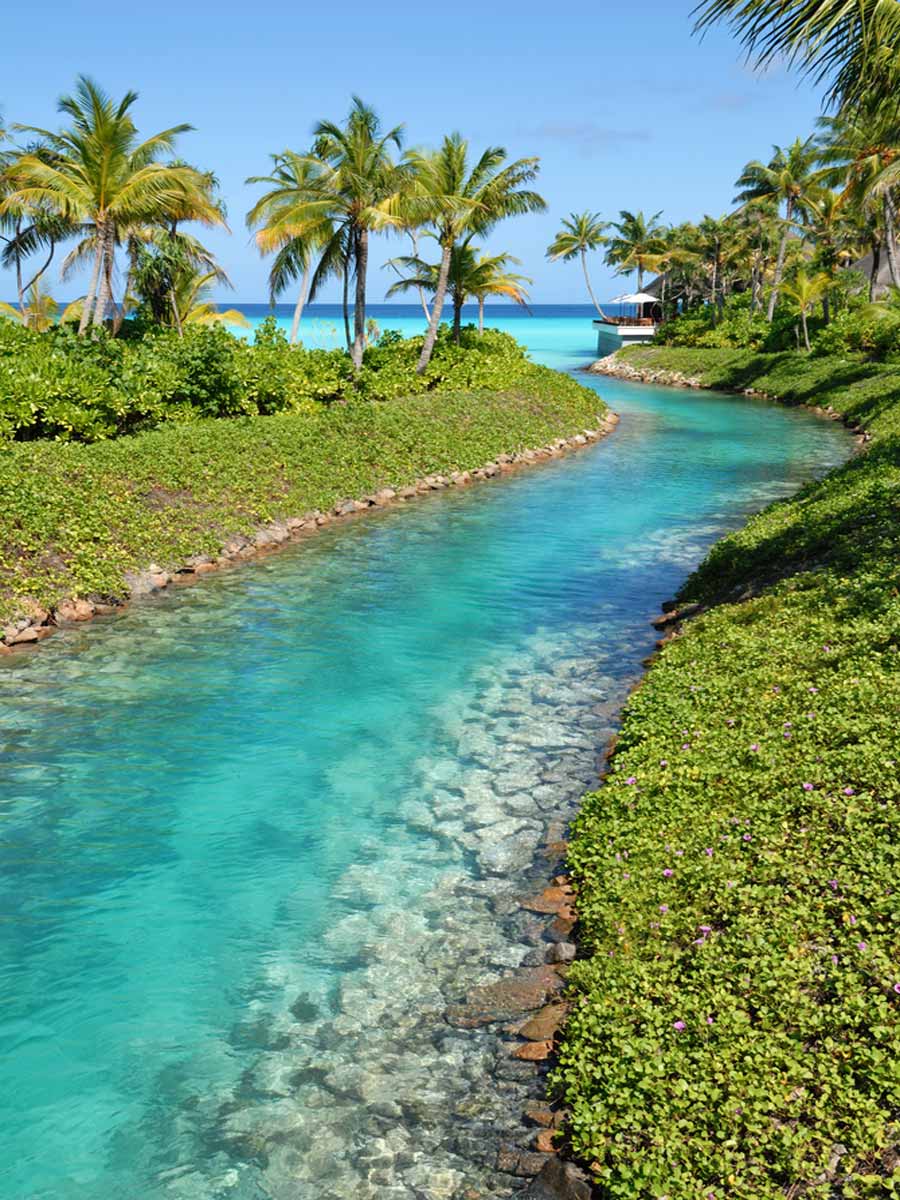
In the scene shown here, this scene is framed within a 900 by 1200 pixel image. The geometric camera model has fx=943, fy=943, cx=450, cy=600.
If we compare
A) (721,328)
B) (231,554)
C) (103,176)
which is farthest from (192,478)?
(721,328)

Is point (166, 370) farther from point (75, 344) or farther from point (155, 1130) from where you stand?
point (155, 1130)

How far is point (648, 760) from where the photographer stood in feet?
33.7

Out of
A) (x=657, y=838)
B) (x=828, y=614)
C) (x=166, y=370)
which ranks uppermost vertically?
(x=166, y=370)

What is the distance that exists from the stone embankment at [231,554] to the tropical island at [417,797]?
10cm

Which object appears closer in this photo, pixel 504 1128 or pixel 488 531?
pixel 504 1128

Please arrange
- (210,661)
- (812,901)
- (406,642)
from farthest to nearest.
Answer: (406,642), (210,661), (812,901)

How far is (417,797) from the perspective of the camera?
432 inches

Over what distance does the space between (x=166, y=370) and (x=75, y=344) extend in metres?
2.22

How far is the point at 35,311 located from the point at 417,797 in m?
Answer: 39.1

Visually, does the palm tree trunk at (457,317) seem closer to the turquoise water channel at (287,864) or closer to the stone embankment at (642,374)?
the stone embankment at (642,374)

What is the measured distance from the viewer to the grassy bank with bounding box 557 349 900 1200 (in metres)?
5.54

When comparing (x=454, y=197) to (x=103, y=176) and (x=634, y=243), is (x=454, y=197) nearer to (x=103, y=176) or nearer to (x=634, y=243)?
(x=103, y=176)

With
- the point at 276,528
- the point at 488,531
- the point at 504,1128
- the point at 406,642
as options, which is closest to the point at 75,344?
the point at 276,528

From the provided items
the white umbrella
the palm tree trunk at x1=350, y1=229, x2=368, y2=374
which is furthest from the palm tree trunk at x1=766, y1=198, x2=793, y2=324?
the palm tree trunk at x1=350, y1=229, x2=368, y2=374
